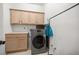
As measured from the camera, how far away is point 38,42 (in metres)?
2.15

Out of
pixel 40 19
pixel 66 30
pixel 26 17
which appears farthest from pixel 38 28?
pixel 66 30

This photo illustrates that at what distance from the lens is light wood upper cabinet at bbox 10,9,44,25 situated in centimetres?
181

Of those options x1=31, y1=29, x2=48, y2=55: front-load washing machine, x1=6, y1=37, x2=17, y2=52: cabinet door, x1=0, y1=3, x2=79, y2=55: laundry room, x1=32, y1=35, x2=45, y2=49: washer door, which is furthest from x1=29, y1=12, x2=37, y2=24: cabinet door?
x1=6, y1=37, x2=17, y2=52: cabinet door

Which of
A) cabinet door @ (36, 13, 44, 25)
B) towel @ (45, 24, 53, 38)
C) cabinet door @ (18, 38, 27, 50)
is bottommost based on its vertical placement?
cabinet door @ (18, 38, 27, 50)

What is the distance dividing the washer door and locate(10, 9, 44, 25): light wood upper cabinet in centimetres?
31

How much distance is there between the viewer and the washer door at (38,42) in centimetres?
199

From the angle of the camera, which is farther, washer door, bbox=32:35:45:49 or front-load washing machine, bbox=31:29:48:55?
washer door, bbox=32:35:45:49

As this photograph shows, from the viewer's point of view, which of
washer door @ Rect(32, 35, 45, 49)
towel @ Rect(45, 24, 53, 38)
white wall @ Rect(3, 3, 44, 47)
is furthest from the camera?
washer door @ Rect(32, 35, 45, 49)

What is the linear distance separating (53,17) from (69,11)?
1.00ft

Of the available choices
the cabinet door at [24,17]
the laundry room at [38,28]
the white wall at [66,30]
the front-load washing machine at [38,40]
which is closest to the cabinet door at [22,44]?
the laundry room at [38,28]

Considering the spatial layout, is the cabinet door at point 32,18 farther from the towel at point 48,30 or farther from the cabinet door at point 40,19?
the towel at point 48,30

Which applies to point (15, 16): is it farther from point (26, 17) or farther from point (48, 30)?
point (48, 30)

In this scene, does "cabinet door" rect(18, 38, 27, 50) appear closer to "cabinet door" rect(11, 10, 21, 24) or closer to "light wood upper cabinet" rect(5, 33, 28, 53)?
"light wood upper cabinet" rect(5, 33, 28, 53)

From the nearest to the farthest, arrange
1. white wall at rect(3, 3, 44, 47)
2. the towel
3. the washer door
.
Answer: white wall at rect(3, 3, 44, 47)
the towel
the washer door
